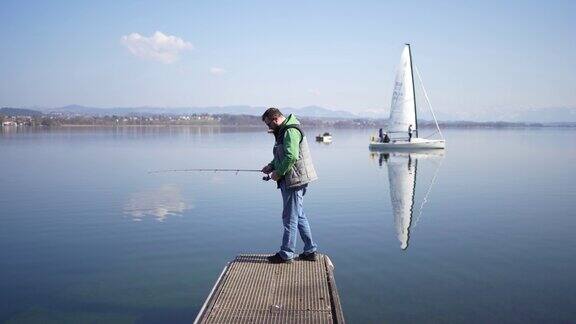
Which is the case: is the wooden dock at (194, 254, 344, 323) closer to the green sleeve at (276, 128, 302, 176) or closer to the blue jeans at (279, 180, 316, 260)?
the blue jeans at (279, 180, 316, 260)

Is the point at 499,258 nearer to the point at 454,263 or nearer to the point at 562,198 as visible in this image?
the point at 454,263

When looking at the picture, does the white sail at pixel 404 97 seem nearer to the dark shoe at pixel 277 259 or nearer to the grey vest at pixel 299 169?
the dark shoe at pixel 277 259

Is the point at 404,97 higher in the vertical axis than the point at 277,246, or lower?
higher

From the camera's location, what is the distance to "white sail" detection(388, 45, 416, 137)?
53.6 meters

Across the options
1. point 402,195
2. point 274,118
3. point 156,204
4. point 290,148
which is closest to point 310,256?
point 290,148

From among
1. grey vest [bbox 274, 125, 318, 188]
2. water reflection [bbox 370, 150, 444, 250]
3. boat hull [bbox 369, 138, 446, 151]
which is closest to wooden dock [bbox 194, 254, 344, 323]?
grey vest [bbox 274, 125, 318, 188]

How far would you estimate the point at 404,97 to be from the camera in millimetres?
53781

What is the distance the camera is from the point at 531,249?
12.2 metres

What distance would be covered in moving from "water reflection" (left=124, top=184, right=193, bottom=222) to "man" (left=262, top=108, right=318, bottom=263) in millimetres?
7807

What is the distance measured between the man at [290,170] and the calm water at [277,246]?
1.39m

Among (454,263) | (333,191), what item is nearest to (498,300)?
(454,263)

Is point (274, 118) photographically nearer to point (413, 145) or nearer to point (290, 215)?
point (290, 215)

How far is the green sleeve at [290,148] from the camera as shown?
25.2 ft

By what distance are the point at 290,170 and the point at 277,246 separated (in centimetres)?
450
